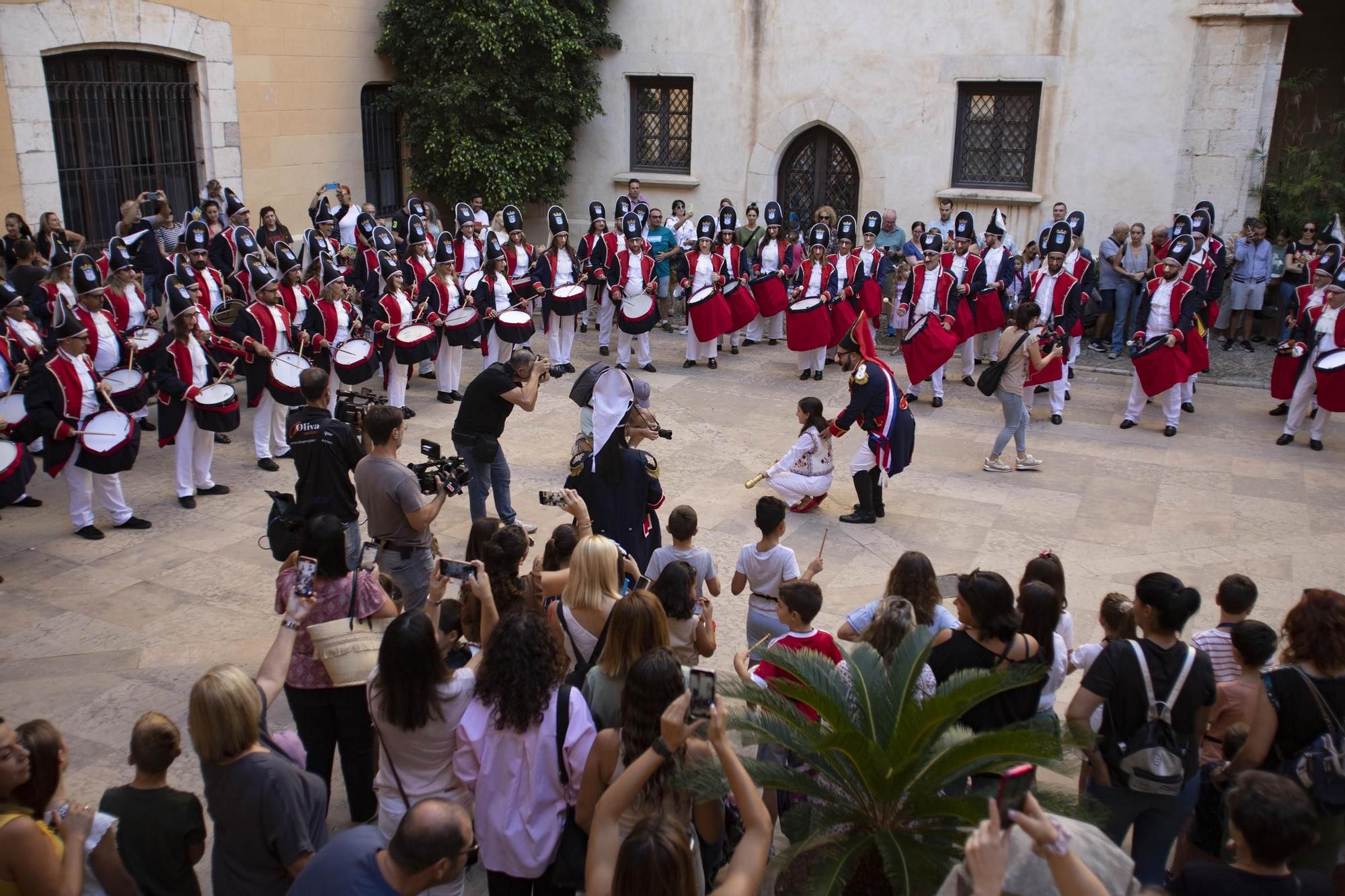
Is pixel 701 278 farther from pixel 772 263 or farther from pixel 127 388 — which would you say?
pixel 127 388

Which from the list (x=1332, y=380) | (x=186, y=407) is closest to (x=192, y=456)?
(x=186, y=407)

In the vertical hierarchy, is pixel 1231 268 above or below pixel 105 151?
below

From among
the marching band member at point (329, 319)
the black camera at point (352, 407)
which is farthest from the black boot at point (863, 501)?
the marching band member at point (329, 319)

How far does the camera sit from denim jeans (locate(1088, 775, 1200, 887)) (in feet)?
14.4

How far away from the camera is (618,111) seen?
64.7 ft

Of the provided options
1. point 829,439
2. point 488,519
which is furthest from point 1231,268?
point 488,519

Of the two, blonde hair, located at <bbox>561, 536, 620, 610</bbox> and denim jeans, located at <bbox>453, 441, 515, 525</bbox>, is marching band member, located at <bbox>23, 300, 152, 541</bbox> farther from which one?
Result: blonde hair, located at <bbox>561, 536, 620, 610</bbox>

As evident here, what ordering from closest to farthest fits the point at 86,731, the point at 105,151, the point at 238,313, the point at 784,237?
the point at 86,731
the point at 238,313
the point at 105,151
the point at 784,237

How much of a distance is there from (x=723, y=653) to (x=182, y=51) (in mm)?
12956

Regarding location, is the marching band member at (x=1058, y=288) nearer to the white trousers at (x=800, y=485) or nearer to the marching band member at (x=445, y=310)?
the white trousers at (x=800, y=485)

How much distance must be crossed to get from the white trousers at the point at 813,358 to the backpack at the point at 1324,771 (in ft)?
32.5

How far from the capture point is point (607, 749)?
3.69 metres

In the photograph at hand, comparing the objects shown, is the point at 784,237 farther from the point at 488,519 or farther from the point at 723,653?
the point at 488,519

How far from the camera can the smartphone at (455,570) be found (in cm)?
479
